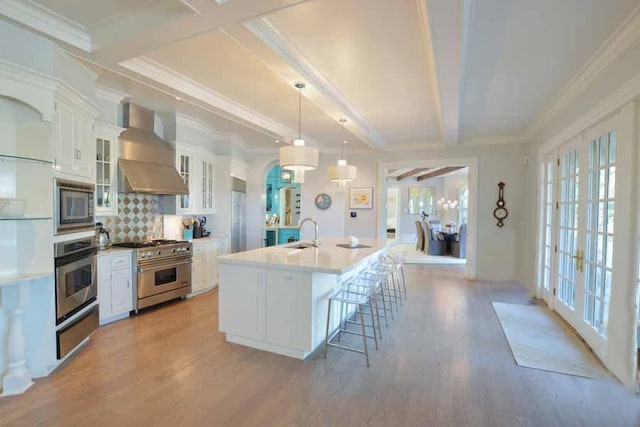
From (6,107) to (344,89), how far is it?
2.87 metres

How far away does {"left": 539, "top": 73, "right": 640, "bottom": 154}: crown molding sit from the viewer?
7.45 feet

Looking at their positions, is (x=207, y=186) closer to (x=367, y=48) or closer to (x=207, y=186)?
(x=207, y=186)

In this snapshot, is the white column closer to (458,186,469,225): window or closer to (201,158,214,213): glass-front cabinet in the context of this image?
(201,158,214,213): glass-front cabinet

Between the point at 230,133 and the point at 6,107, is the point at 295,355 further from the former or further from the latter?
the point at 230,133

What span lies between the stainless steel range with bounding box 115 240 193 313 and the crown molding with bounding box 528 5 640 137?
4900 millimetres

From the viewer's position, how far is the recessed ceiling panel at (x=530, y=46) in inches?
80.9

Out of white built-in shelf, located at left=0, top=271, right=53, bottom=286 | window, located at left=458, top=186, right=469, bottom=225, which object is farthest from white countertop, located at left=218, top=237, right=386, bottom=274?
window, located at left=458, top=186, right=469, bottom=225

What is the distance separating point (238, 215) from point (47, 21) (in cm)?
408

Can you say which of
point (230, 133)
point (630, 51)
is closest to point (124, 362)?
point (230, 133)

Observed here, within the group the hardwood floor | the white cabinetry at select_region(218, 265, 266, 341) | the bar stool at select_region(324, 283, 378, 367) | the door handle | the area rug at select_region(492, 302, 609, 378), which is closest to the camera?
the hardwood floor

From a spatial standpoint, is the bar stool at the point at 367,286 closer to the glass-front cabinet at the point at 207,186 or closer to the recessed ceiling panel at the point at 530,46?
the recessed ceiling panel at the point at 530,46

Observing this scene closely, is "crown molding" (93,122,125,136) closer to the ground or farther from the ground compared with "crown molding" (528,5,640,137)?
closer to the ground

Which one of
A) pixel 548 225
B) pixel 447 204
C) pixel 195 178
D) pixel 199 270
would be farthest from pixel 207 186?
pixel 447 204

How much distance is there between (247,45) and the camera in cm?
238
